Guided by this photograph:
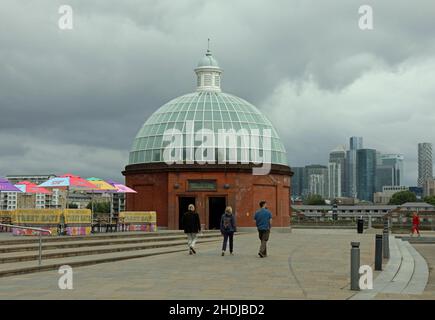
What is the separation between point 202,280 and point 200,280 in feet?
0.16

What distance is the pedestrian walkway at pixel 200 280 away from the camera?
1177 centimetres

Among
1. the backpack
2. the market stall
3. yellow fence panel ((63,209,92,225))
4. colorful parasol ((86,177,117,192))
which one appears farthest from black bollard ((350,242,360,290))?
the market stall

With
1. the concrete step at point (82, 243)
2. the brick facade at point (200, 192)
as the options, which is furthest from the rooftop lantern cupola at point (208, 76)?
the concrete step at point (82, 243)

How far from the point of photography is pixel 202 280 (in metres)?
13.9

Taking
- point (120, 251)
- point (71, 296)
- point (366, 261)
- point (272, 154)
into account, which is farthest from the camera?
point (272, 154)

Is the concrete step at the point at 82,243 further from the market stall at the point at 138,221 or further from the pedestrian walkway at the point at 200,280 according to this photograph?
the market stall at the point at 138,221

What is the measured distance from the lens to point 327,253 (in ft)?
73.0

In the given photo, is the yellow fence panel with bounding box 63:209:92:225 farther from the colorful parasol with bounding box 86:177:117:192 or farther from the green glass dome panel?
the green glass dome panel

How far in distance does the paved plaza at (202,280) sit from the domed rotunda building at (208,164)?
65.9 feet

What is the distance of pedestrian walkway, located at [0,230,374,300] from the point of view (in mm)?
11773
